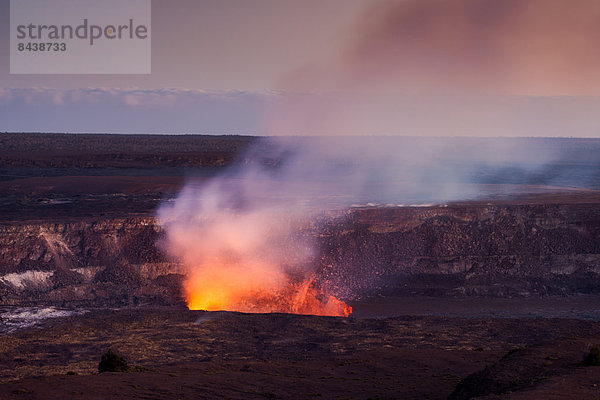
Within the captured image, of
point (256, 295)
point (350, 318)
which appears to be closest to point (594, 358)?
point (350, 318)

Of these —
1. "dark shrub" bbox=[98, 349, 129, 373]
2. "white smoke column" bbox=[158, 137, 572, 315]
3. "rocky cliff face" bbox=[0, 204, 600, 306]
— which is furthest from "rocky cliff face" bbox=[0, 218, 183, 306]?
"dark shrub" bbox=[98, 349, 129, 373]

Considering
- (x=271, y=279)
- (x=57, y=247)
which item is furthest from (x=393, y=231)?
(x=57, y=247)

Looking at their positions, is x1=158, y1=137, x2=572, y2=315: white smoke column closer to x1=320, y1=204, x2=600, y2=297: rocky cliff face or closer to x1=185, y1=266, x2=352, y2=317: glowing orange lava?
x1=185, y1=266, x2=352, y2=317: glowing orange lava

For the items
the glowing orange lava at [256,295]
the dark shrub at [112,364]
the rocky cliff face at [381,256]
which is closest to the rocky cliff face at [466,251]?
the rocky cliff face at [381,256]

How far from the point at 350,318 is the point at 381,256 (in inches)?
380

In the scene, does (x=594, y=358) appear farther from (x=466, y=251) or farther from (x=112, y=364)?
(x=466, y=251)

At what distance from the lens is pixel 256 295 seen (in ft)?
122

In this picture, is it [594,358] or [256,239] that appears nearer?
[594,358]

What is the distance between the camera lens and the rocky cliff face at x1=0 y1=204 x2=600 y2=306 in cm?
3597

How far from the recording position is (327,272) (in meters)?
40.3

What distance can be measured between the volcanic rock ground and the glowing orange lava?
1077 millimetres

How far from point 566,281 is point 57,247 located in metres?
29.4

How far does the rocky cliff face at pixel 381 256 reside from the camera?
3597 cm

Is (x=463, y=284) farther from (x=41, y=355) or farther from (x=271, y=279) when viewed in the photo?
(x=41, y=355)
